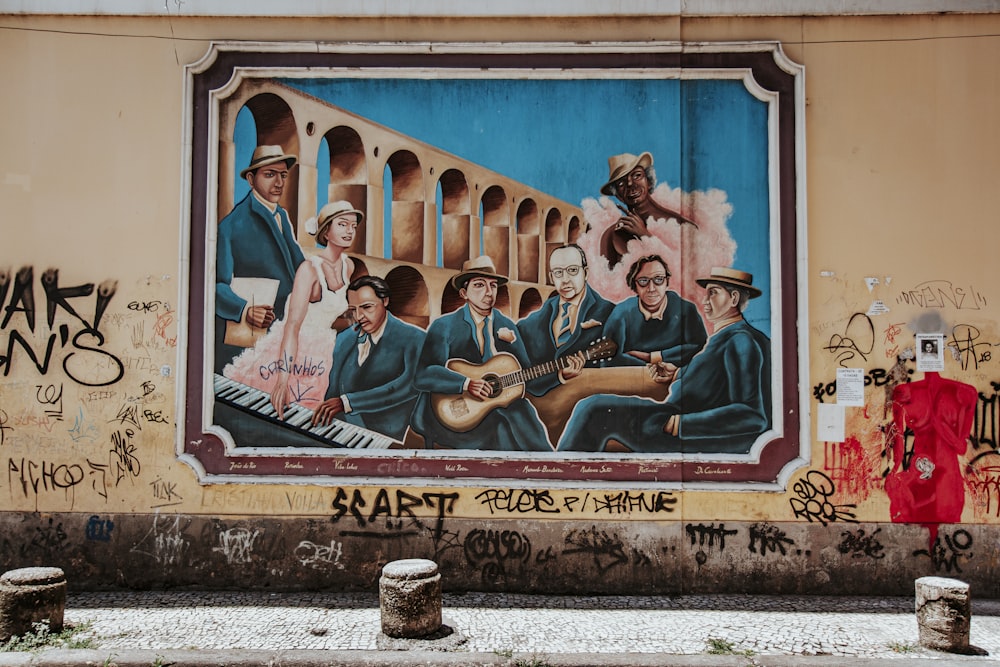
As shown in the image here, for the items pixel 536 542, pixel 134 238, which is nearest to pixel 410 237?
pixel 134 238

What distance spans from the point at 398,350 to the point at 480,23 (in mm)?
3359

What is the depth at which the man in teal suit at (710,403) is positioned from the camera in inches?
288

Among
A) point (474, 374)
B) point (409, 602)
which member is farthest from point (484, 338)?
point (409, 602)

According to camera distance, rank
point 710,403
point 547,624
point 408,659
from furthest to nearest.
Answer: point 710,403, point 547,624, point 408,659

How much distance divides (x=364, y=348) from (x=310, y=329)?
0.57m

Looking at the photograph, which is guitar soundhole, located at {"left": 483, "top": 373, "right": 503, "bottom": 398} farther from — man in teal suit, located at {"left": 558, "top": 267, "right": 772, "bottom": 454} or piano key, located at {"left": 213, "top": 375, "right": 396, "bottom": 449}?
piano key, located at {"left": 213, "top": 375, "right": 396, "bottom": 449}

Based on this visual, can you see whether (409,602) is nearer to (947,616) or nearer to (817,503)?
(817,503)

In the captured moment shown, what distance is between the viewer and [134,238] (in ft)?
24.6

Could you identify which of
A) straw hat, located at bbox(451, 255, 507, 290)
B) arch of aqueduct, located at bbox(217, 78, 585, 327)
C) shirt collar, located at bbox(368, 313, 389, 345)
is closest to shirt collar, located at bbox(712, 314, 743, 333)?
arch of aqueduct, located at bbox(217, 78, 585, 327)

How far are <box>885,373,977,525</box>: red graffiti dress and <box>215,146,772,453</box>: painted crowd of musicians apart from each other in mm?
1326

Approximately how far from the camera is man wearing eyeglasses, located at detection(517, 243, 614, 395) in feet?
24.4

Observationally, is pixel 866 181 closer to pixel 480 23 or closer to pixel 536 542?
pixel 480 23

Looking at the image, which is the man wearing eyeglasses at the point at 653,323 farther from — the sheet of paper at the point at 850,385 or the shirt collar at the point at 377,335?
the shirt collar at the point at 377,335

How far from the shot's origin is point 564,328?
24.5ft
